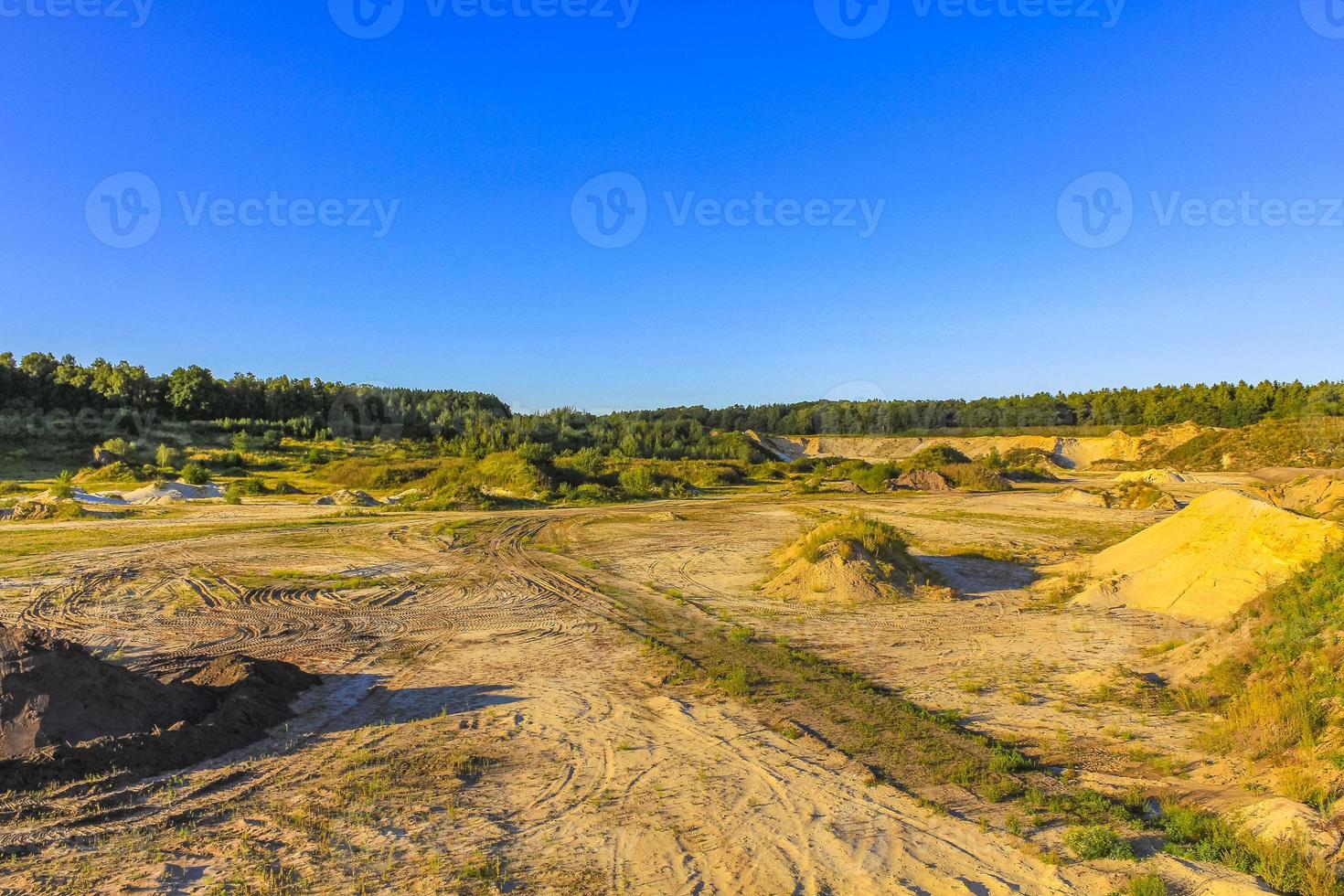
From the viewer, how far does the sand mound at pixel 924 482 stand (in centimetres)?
4207

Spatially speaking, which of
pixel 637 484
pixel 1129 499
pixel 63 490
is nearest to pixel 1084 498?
pixel 1129 499

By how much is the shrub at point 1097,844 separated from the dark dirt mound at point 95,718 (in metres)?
7.72

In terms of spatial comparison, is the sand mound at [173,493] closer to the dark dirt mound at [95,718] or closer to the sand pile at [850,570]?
the dark dirt mound at [95,718]

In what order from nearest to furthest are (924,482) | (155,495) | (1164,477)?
(155,495) → (1164,477) → (924,482)

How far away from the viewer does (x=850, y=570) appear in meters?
14.7

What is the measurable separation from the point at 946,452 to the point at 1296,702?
52.6m

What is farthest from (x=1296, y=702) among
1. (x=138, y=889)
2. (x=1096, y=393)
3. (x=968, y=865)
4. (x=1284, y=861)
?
(x=1096, y=393)

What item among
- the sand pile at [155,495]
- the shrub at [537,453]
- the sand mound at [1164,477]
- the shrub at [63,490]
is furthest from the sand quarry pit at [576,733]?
the sand mound at [1164,477]

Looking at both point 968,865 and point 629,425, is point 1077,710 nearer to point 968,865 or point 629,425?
point 968,865

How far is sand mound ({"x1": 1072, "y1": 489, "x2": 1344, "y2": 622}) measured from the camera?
11.3 metres

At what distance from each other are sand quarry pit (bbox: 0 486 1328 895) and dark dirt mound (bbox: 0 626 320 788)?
0.04 m

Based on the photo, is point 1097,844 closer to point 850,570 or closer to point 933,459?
point 850,570

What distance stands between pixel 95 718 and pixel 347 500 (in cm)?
2738

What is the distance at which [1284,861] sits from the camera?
4754 mm
